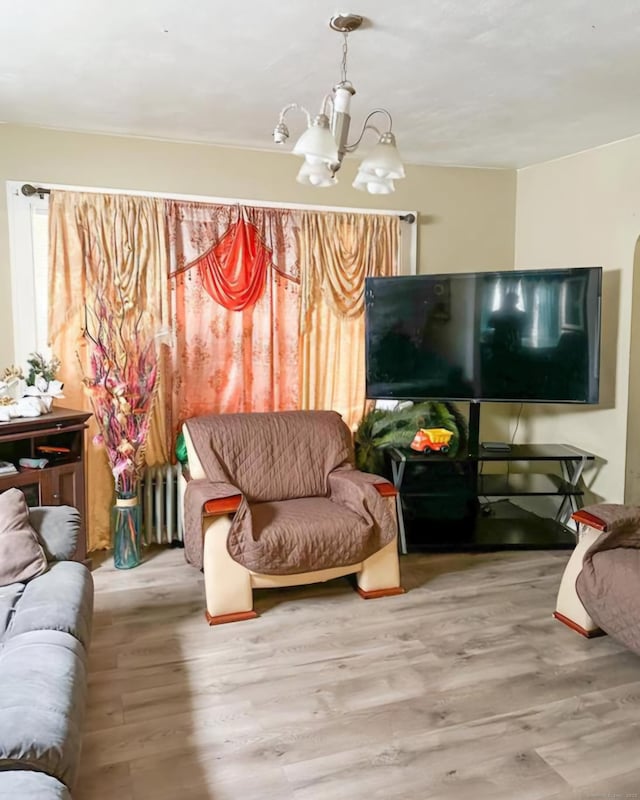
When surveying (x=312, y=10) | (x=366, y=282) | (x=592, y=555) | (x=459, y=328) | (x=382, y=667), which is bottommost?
(x=382, y=667)

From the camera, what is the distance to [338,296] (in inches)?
172

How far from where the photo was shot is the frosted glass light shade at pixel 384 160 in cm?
237

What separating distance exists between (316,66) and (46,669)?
99.2 inches

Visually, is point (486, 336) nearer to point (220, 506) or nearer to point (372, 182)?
point (372, 182)

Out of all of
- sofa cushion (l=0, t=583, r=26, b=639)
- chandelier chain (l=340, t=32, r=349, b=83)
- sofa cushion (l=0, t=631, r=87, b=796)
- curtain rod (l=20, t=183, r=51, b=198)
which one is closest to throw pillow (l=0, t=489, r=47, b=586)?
sofa cushion (l=0, t=583, r=26, b=639)

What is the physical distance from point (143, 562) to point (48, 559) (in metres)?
1.45

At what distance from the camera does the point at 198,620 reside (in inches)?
123

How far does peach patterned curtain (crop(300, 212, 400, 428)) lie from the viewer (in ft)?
14.1

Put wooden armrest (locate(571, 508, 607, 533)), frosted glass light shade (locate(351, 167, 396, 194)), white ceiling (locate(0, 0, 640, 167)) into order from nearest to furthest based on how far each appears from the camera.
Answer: white ceiling (locate(0, 0, 640, 167)) → frosted glass light shade (locate(351, 167, 396, 194)) → wooden armrest (locate(571, 508, 607, 533))

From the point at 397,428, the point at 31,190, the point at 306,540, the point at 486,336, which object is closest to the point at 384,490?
the point at 306,540

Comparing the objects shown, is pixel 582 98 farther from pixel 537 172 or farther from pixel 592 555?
pixel 592 555

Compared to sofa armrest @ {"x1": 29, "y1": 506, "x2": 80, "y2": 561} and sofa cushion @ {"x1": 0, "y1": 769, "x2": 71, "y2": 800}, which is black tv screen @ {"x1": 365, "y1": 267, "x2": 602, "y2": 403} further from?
sofa cushion @ {"x1": 0, "y1": 769, "x2": 71, "y2": 800}

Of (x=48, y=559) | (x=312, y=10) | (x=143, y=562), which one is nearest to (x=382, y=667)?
(x=48, y=559)

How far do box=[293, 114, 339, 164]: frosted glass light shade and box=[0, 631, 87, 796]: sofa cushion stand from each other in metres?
1.75
